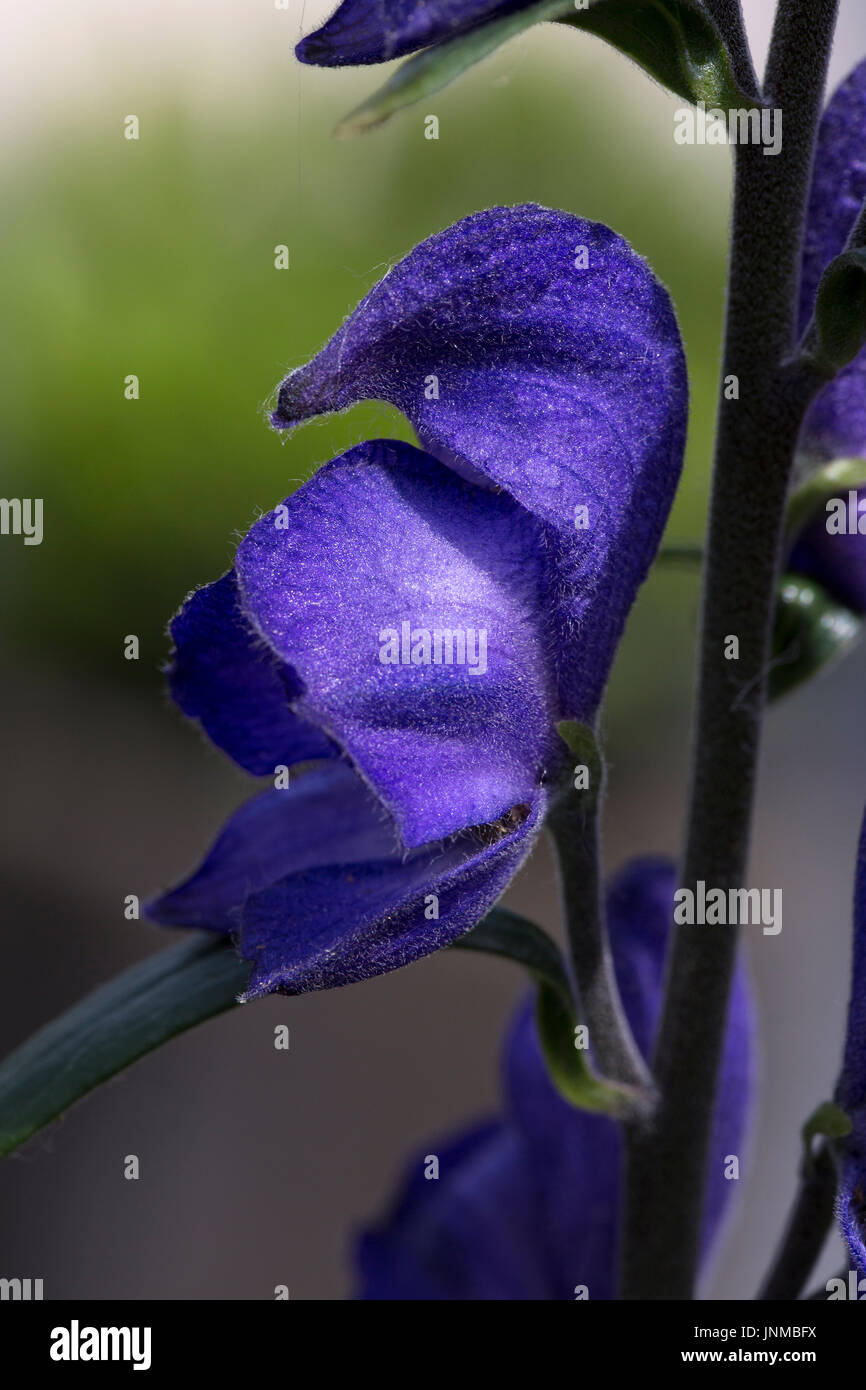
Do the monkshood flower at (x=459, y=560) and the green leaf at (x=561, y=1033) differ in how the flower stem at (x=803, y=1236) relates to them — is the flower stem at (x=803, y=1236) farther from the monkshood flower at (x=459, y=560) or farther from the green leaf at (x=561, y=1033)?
the monkshood flower at (x=459, y=560)

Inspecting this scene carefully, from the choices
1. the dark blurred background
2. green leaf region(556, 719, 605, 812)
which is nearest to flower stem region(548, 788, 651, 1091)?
green leaf region(556, 719, 605, 812)

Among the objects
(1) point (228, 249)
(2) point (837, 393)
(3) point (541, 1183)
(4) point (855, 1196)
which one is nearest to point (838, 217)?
(2) point (837, 393)

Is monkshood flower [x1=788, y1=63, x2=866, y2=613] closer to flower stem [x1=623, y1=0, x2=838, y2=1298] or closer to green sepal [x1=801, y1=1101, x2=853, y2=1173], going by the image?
flower stem [x1=623, y1=0, x2=838, y2=1298]

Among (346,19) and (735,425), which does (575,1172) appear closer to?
(735,425)

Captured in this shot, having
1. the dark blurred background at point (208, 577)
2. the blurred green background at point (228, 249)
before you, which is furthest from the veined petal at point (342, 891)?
the blurred green background at point (228, 249)
